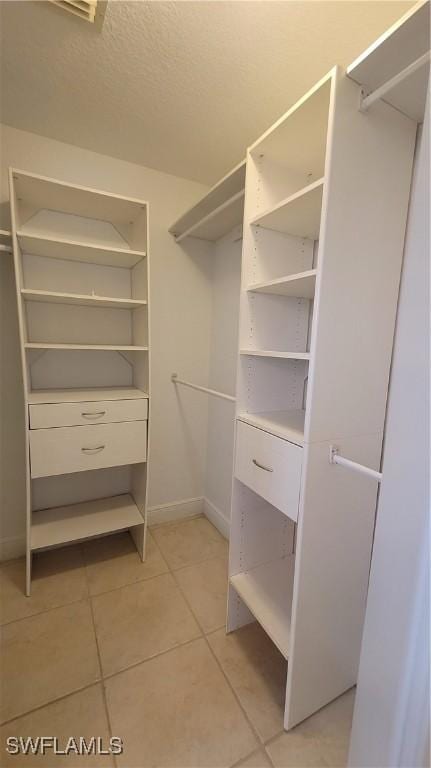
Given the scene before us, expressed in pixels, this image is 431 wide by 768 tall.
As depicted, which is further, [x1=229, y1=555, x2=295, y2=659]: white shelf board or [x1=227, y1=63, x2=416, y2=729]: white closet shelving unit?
[x1=229, y1=555, x2=295, y2=659]: white shelf board

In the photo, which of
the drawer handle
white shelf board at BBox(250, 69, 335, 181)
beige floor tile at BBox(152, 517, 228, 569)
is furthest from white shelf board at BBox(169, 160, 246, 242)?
beige floor tile at BBox(152, 517, 228, 569)

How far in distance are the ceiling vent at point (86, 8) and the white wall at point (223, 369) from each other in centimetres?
112

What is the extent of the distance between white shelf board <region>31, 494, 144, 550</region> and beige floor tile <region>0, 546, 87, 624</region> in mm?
230

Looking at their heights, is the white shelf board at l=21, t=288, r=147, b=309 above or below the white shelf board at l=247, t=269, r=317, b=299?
below

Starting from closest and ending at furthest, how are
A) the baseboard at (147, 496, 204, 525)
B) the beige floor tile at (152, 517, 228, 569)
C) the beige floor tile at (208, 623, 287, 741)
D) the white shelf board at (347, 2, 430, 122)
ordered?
the white shelf board at (347, 2, 430, 122)
the beige floor tile at (208, 623, 287, 741)
the beige floor tile at (152, 517, 228, 569)
the baseboard at (147, 496, 204, 525)

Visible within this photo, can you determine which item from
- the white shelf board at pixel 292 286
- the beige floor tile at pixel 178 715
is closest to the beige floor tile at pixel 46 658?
the beige floor tile at pixel 178 715

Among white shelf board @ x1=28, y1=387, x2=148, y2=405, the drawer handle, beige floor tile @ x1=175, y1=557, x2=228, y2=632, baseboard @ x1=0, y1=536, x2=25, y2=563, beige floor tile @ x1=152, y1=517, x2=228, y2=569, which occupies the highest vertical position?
white shelf board @ x1=28, y1=387, x2=148, y2=405

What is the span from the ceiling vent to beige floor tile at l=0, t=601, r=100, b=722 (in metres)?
2.44

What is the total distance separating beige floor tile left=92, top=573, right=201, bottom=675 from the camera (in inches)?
53.9

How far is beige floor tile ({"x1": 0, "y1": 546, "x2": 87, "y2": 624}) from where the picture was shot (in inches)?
62.0

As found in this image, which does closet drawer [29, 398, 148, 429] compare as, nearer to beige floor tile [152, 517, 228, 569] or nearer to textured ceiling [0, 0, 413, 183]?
beige floor tile [152, 517, 228, 569]

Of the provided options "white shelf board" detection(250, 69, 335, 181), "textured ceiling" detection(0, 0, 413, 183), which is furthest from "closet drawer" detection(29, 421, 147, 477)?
"textured ceiling" detection(0, 0, 413, 183)

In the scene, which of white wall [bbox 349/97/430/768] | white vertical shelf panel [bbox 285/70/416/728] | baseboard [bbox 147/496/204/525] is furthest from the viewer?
baseboard [bbox 147/496/204/525]

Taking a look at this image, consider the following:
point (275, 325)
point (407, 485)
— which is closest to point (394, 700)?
point (407, 485)
